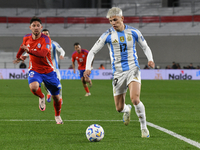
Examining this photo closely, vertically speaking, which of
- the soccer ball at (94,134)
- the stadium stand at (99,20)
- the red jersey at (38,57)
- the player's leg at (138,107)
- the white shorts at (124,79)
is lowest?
the soccer ball at (94,134)

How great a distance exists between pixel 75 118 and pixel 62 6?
33.1m

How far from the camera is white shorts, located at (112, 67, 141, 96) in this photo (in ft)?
17.5

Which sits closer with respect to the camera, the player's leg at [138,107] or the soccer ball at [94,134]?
the soccer ball at [94,134]

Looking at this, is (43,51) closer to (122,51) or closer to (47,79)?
(47,79)

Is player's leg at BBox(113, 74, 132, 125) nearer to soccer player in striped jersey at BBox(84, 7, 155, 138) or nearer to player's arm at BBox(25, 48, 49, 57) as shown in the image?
soccer player in striped jersey at BBox(84, 7, 155, 138)

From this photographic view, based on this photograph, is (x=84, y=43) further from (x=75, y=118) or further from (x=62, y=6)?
(x=75, y=118)

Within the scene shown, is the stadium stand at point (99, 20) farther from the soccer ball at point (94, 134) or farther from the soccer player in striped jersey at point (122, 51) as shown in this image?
the soccer ball at point (94, 134)

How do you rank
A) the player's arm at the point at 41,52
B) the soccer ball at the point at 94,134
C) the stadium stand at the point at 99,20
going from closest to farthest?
the soccer ball at the point at 94,134, the player's arm at the point at 41,52, the stadium stand at the point at 99,20

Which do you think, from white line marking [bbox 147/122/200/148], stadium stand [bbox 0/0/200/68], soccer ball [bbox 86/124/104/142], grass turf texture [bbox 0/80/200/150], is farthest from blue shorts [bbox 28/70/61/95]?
stadium stand [bbox 0/0/200/68]

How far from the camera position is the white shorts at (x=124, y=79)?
534 cm

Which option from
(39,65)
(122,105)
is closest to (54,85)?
(39,65)

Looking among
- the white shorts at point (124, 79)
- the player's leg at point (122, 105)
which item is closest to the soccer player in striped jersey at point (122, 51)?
the white shorts at point (124, 79)

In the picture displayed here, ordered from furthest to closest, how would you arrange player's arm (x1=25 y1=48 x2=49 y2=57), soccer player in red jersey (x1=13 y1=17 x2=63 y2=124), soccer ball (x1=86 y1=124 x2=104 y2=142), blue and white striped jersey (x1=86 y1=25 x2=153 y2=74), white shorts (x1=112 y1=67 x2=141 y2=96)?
soccer player in red jersey (x1=13 y1=17 x2=63 y2=124)
player's arm (x1=25 y1=48 x2=49 y2=57)
blue and white striped jersey (x1=86 y1=25 x2=153 y2=74)
white shorts (x1=112 y1=67 x2=141 y2=96)
soccer ball (x1=86 y1=124 x2=104 y2=142)

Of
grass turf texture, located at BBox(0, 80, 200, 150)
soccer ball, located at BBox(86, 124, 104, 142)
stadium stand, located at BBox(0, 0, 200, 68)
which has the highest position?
stadium stand, located at BBox(0, 0, 200, 68)
